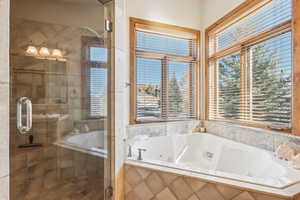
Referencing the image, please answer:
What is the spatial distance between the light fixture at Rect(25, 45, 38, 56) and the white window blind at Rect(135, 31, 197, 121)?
4.92ft

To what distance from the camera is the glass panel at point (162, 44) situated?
261 cm

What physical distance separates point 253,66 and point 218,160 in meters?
1.27

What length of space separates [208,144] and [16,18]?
2511 mm

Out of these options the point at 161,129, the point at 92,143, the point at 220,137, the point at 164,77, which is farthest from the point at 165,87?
the point at 92,143

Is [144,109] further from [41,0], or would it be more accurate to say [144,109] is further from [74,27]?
[41,0]

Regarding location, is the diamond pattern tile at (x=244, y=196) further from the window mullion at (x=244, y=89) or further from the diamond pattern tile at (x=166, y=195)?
the window mullion at (x=244, y=89)

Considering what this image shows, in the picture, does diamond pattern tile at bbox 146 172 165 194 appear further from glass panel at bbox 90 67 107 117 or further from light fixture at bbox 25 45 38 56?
light fixture at bbox 25 45 38 56

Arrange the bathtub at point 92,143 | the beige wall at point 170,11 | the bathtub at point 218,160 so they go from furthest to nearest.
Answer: the beige wall at point 170,11 → the bathtub at point 92,143 → the bathtub at point 218,160

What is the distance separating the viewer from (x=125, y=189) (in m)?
1.52

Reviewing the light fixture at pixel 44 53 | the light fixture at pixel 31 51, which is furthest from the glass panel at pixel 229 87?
the light fixture at pixel 31 51

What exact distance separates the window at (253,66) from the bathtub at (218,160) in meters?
0.41

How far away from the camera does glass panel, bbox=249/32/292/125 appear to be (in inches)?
67.2
